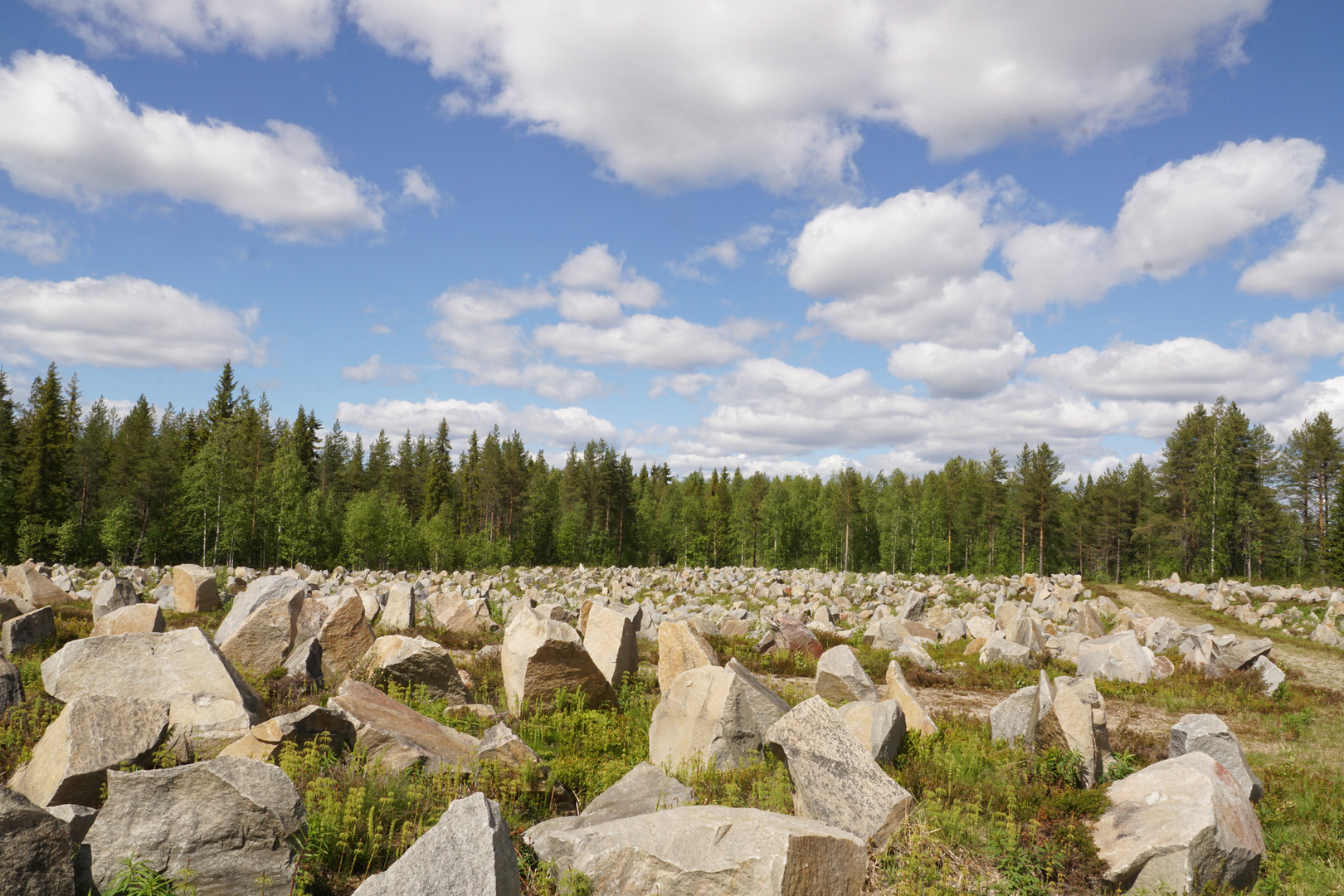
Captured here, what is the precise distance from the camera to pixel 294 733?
18.3 ft

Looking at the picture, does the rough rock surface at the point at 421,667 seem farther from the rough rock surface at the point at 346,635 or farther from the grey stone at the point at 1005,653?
the grey stone at the point at 1005,653

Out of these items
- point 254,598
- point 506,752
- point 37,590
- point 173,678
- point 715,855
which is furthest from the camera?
point 37,590

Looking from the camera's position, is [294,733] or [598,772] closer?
[294,733]

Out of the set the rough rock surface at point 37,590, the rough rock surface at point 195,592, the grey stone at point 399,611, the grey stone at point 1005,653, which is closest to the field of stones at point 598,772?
the grey stone at point 1005,653

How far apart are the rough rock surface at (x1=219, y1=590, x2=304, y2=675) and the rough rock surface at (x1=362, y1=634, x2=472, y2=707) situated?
1.68 m

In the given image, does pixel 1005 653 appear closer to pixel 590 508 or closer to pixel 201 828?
pixel 201 828

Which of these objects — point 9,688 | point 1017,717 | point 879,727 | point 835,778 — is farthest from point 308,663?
point 1017,717

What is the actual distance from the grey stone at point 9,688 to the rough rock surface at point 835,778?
7151 mm

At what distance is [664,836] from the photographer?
460cm

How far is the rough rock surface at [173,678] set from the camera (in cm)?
611

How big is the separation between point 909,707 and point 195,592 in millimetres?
17063

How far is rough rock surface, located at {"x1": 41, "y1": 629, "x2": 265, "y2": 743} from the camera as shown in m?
6.11

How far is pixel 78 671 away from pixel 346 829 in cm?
410

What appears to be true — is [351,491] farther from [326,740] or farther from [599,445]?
[326,740]
